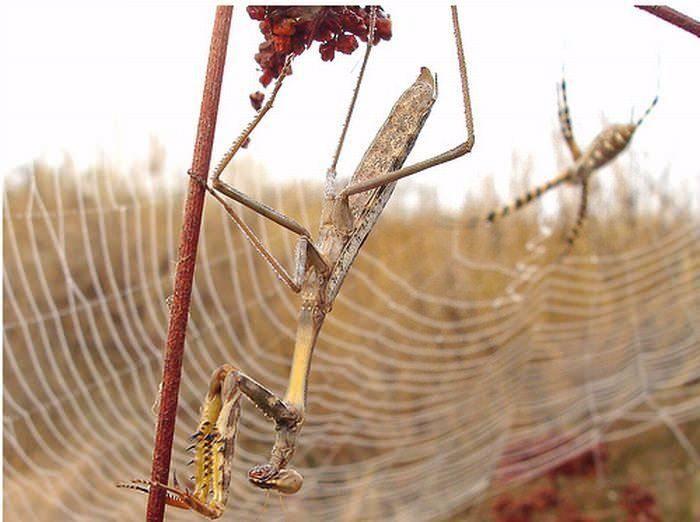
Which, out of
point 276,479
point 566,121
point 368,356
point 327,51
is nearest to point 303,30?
point 327,51

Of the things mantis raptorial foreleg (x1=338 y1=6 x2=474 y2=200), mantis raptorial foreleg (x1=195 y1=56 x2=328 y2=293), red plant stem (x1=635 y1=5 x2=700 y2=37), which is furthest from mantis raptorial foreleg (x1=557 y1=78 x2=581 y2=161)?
red plant stem (x1=635 y1=5 x2=700 y2=37)

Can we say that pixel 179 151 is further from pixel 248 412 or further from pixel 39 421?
pixel 39 421

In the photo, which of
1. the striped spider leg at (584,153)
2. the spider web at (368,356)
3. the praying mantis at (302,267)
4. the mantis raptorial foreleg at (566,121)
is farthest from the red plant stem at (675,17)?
the spider web at (368,356)

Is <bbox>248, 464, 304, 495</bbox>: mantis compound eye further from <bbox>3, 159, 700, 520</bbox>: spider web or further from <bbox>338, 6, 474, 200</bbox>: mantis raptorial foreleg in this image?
<bbox>3, 159, 700, 520</bbox>: spider web

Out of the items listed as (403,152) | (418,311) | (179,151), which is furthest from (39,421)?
(403,152)

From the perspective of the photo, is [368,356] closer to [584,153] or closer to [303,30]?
[584,153]

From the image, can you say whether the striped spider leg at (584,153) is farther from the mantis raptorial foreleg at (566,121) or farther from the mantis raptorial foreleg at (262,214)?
the mantis raptorial foreleg at (262,214)
